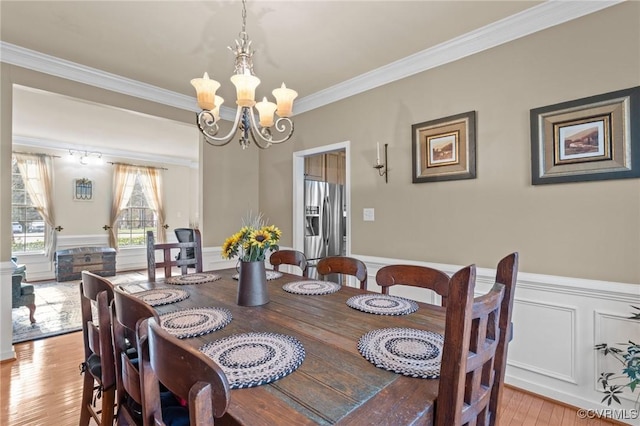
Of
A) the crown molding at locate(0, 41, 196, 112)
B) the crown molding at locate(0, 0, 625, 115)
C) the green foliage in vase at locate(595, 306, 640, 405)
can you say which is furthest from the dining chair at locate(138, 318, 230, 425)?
the crown molding at locate(0, 41, 196, 112)

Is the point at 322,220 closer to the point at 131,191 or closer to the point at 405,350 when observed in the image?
the point at 405,350

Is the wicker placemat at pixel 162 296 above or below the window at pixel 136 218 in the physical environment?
below

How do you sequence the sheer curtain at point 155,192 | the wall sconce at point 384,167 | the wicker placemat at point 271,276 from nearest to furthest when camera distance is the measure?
the wicker placemat at point 271,276
the wall sconce at point 384,167
the sheer curtain at point 155,192

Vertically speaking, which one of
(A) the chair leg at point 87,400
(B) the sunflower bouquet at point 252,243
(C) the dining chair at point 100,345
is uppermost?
(B) the sunflower bouquet at point 252,243

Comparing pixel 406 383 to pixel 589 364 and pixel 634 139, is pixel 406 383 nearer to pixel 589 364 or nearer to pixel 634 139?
pixel 589 364

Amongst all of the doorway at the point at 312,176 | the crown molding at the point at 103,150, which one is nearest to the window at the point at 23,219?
the crown molding at the point at 103,150

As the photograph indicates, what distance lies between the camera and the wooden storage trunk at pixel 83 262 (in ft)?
18.1

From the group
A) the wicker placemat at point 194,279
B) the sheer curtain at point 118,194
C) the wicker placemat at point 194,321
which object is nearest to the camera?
the wicker placemat at point 194,321

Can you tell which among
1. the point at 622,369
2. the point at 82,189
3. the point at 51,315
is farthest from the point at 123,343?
the point at 82,189

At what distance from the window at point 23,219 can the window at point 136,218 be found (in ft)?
4.47

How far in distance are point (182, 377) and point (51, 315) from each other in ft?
14.7

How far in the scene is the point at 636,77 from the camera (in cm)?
172

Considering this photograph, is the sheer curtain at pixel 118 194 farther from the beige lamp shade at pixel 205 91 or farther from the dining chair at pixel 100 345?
the beige lamp shade at pixel 205 91

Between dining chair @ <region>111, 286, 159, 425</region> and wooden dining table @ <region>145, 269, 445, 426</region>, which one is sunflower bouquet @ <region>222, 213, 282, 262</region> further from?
dining chair @ <region>111, 286, 159, 425</region>
